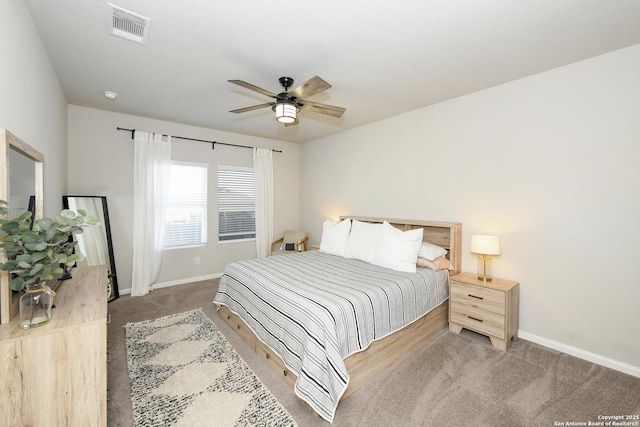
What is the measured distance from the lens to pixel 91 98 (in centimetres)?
342

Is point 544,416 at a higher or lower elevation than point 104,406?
lower

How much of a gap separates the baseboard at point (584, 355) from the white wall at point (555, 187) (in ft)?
0.07

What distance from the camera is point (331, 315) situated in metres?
1.97

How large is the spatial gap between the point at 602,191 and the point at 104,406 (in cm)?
383

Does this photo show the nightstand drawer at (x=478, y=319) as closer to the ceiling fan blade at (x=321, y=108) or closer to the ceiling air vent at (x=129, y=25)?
the ceiling fan blade at (x=321, y=108)

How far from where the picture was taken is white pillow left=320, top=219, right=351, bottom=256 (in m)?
3.82

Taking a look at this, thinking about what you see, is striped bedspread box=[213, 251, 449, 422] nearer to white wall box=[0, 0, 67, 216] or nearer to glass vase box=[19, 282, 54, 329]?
glass vase box=[19, 282, 54, 329]

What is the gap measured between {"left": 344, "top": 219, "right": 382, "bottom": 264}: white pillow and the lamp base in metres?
1.16

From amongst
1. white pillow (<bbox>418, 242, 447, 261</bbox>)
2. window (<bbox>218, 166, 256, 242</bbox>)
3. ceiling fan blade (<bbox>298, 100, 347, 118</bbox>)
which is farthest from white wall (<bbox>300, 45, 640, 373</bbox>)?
window (<bbox>218, 166, 256, 242</bbox>)

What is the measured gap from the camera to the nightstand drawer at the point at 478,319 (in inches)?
103

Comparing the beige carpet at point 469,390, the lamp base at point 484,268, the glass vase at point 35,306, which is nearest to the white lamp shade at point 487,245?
the lamp base at point 484,268

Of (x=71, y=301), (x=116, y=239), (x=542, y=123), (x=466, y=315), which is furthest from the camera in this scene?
(x=116, y=239)

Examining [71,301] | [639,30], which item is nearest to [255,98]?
[71,301]

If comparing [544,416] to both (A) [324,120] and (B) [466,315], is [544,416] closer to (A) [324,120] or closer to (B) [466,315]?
(B) [466,315]
